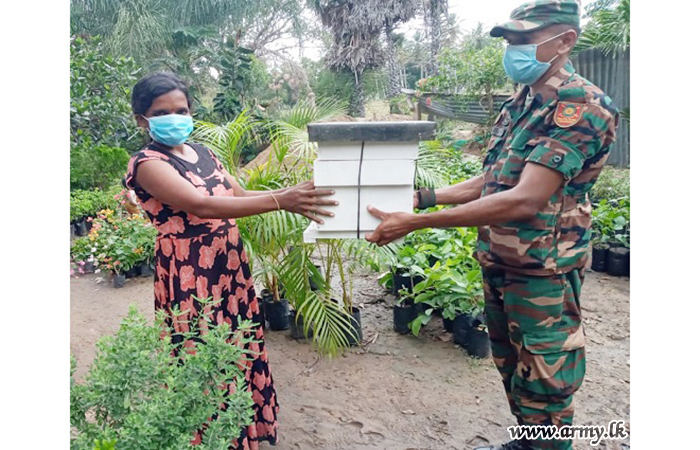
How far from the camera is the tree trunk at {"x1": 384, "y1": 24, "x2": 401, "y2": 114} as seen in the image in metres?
16.2

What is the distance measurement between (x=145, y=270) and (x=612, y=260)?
5071 mm

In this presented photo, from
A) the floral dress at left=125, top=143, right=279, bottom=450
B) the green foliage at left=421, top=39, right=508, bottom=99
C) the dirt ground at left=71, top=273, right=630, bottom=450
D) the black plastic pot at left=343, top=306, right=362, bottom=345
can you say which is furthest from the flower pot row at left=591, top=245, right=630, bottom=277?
the green foliage at left=421, top=39, right=508, bottom=99

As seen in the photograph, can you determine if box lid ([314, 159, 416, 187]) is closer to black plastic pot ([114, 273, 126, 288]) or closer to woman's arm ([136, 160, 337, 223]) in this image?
woman's arm ([136, 160, 337, 223])

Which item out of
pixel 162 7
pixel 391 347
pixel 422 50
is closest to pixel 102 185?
pixel 391 347

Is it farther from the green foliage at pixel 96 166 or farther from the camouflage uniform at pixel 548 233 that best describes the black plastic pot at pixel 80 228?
the camouflage uniform at pixel 548 233

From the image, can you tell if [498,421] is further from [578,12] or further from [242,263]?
[578,12]

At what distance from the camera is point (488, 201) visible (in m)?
1.66

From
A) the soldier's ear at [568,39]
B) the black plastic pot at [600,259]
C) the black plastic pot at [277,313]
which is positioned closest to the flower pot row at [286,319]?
the black plastic pot at [277,313]

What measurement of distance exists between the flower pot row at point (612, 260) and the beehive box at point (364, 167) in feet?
12.9

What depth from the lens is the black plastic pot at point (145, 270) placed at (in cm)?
557

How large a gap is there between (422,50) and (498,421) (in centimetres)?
2003

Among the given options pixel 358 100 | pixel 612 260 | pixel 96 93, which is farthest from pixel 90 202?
pixel 358 100

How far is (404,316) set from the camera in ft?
12.3

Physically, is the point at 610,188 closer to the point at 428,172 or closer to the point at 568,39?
the point at 428,172
